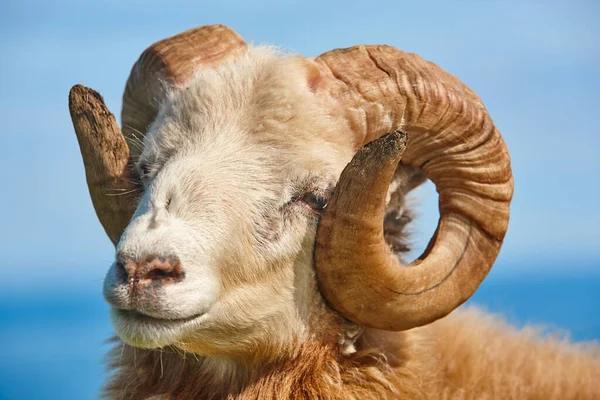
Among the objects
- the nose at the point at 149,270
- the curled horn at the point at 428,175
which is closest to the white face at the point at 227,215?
the nose at the point at 149,270

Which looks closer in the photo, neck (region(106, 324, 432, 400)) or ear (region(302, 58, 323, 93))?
neck (region(106, 324, 432, 400))

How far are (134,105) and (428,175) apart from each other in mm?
2655

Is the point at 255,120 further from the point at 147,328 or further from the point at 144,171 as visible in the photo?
the point at 147,328

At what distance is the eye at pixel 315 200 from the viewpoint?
19.0 ft

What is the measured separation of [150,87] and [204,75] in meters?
0.78

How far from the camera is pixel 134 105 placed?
721 centimetres

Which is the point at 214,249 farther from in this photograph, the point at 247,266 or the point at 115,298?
the point at 115,298

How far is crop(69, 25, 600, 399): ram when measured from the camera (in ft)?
17.6

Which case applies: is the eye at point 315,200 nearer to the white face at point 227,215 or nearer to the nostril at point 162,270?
the white face at point 227,215

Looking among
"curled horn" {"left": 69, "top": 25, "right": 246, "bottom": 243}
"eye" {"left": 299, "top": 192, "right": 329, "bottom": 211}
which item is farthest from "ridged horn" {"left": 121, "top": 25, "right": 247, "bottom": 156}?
"eye" {"left": 299, "top": 192, "right": 329, "bottom": 211}

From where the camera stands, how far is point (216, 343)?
5.55m

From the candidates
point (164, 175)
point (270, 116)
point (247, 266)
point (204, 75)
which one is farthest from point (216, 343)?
point (204, 75)

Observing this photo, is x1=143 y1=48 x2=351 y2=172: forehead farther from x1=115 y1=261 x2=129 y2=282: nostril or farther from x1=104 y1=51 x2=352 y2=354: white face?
x1=115 y1=261 x2=129 y2=282: nostril

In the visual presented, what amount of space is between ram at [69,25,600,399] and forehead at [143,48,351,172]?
0.01m
